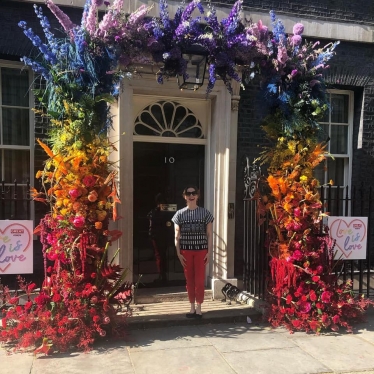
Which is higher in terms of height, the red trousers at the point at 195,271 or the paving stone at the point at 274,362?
the red trousers at the point at 195,271

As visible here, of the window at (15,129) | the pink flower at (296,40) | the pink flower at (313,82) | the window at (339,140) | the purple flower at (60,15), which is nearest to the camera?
the purple flower at (60,15)

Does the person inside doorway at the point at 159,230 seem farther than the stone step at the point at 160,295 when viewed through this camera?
Yes

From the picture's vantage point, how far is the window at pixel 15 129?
5.62m

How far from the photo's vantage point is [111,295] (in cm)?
440

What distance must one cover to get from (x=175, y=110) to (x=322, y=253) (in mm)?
3069

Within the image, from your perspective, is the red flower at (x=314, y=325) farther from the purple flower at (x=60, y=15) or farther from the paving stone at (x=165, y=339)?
the purple flower at (x=60, y=15)

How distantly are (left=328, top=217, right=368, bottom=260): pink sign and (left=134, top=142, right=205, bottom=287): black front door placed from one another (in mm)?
2113

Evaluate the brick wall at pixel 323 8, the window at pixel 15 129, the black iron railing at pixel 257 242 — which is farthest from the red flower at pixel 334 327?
the brick wall at pixel 323 8

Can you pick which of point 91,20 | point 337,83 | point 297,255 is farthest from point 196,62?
point 337,83

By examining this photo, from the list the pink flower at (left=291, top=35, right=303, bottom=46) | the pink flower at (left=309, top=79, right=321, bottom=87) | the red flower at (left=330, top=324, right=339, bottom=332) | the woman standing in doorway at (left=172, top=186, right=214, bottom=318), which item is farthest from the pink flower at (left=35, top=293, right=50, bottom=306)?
the pink flower at (left=291, top=35, right=303, bottom=46)

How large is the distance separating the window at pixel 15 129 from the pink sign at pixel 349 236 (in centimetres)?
446

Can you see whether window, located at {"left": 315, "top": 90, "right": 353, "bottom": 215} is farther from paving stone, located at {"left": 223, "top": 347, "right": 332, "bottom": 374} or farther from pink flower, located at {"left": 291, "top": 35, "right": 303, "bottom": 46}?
paving stone, located at {"left": 223, "top": 347, "right": 332, "bottom": 374}

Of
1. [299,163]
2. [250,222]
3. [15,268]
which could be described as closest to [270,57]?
[299,163]

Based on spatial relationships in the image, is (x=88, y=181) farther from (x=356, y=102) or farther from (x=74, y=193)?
(x=356, y=102)
